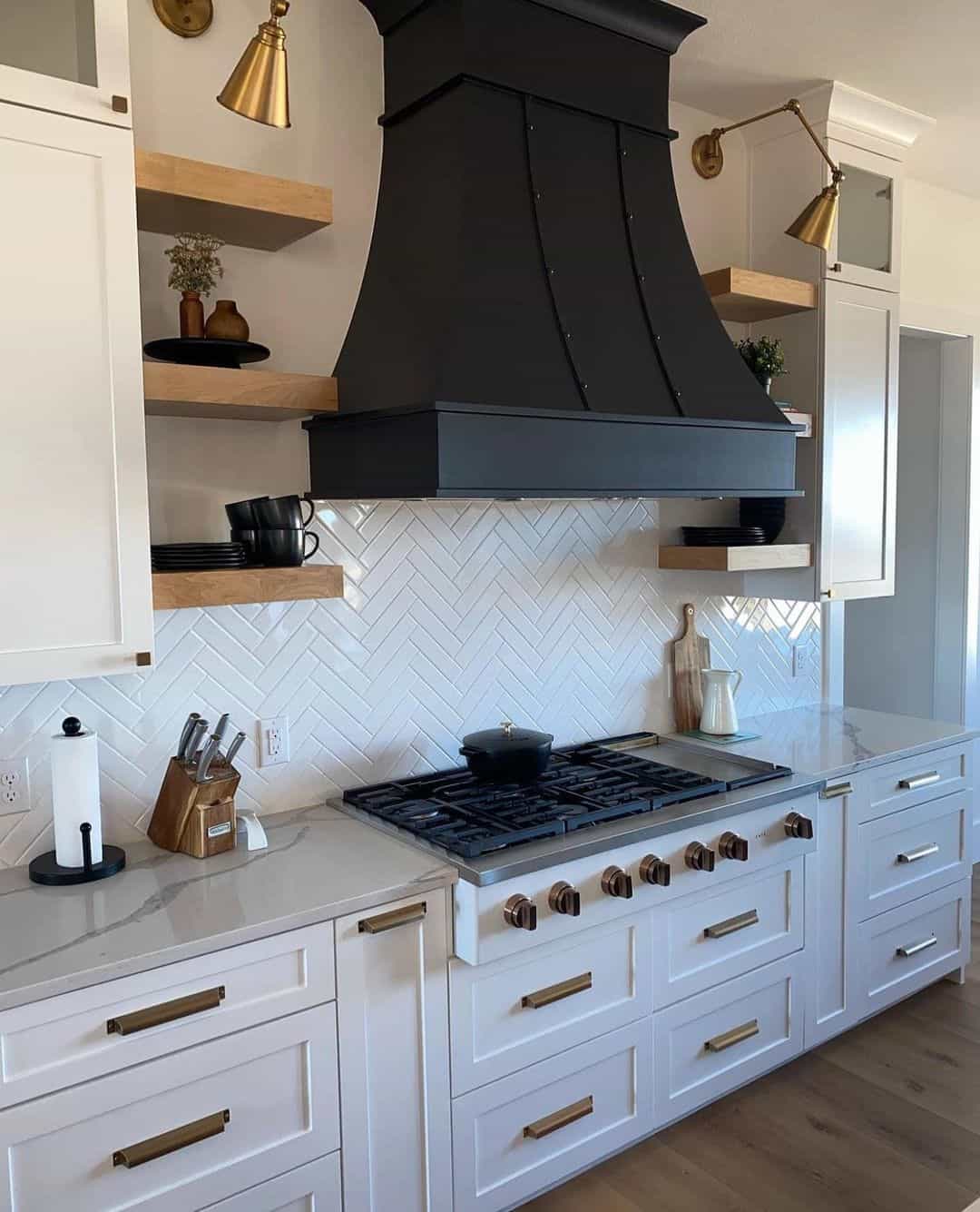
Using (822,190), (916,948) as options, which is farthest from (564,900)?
(822,190)

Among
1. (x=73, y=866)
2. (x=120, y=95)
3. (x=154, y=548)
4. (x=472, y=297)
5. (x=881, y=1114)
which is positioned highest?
(x=120, y=95)

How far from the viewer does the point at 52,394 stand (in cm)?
173

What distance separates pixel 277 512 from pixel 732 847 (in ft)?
4.39

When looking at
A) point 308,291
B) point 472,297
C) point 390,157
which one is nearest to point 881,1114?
point 472,297

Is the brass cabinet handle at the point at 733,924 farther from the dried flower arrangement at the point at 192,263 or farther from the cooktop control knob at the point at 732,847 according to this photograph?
the dried flower arrangement at the point at 192,263

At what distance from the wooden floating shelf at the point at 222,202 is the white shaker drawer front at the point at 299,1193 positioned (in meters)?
→ 1.83

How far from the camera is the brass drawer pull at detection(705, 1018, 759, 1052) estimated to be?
8.19 feet

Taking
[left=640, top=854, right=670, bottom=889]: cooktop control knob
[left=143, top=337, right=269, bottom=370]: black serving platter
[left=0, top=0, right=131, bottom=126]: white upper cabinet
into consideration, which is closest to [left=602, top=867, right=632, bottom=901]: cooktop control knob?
[left=640, top=854, right=670, bottom=889]: cooktop control knob

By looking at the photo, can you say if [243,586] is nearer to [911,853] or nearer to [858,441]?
[858,441]

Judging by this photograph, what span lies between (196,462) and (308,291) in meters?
0.50

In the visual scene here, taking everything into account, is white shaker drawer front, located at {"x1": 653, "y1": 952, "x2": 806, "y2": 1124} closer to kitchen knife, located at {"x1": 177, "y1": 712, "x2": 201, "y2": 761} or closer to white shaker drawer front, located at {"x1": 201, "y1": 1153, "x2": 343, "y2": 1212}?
white shaker drawer front, located at {"x1": 201, "y1": 1153, "x2": 343, "y2": 1212}

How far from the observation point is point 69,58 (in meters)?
1.73

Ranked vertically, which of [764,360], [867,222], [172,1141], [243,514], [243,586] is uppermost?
[867,222]

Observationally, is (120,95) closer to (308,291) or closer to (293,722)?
(308,291)
